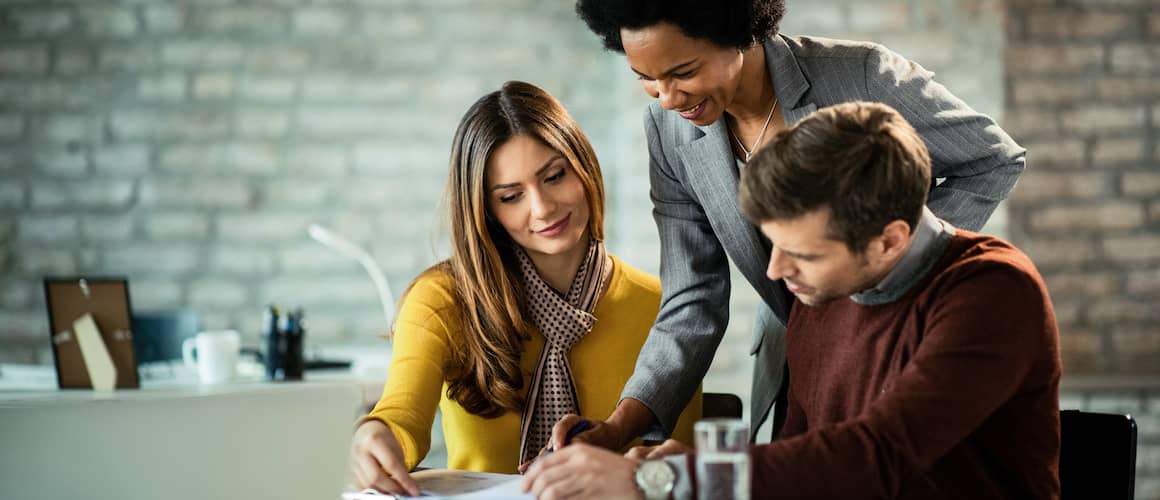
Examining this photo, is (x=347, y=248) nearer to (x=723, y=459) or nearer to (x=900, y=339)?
(x=900, y=339)

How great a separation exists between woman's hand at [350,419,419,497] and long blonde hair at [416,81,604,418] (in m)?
0.28

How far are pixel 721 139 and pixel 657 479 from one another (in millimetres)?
748

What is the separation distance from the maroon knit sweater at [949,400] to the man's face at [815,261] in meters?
0.09

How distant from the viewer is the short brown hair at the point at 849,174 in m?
1.22

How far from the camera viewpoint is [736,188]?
1.76 meters

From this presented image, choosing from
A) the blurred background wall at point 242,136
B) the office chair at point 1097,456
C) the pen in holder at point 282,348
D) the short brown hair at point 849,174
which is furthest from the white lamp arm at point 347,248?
the short brown hair at point 849,174

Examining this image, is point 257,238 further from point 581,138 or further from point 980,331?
point 980,331

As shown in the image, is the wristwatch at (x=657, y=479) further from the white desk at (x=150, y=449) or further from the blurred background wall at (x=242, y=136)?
the blurred background wall at (x=242, y=136)

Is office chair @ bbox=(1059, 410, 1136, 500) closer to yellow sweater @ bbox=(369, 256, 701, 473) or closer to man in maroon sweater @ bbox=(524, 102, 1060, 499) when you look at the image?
man in maroon sweater @ bbox=(524, 102, 1060, 499)

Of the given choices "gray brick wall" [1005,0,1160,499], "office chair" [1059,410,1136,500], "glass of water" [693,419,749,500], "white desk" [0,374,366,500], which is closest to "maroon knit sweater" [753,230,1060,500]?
"glass of water" [693,419,749,500]

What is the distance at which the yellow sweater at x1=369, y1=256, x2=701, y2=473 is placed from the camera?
1729 millimetres

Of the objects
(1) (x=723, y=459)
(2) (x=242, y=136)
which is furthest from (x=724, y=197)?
(2) (x=242, y=136)

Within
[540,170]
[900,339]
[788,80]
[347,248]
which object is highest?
[788,80]

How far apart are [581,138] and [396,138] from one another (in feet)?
8.42
